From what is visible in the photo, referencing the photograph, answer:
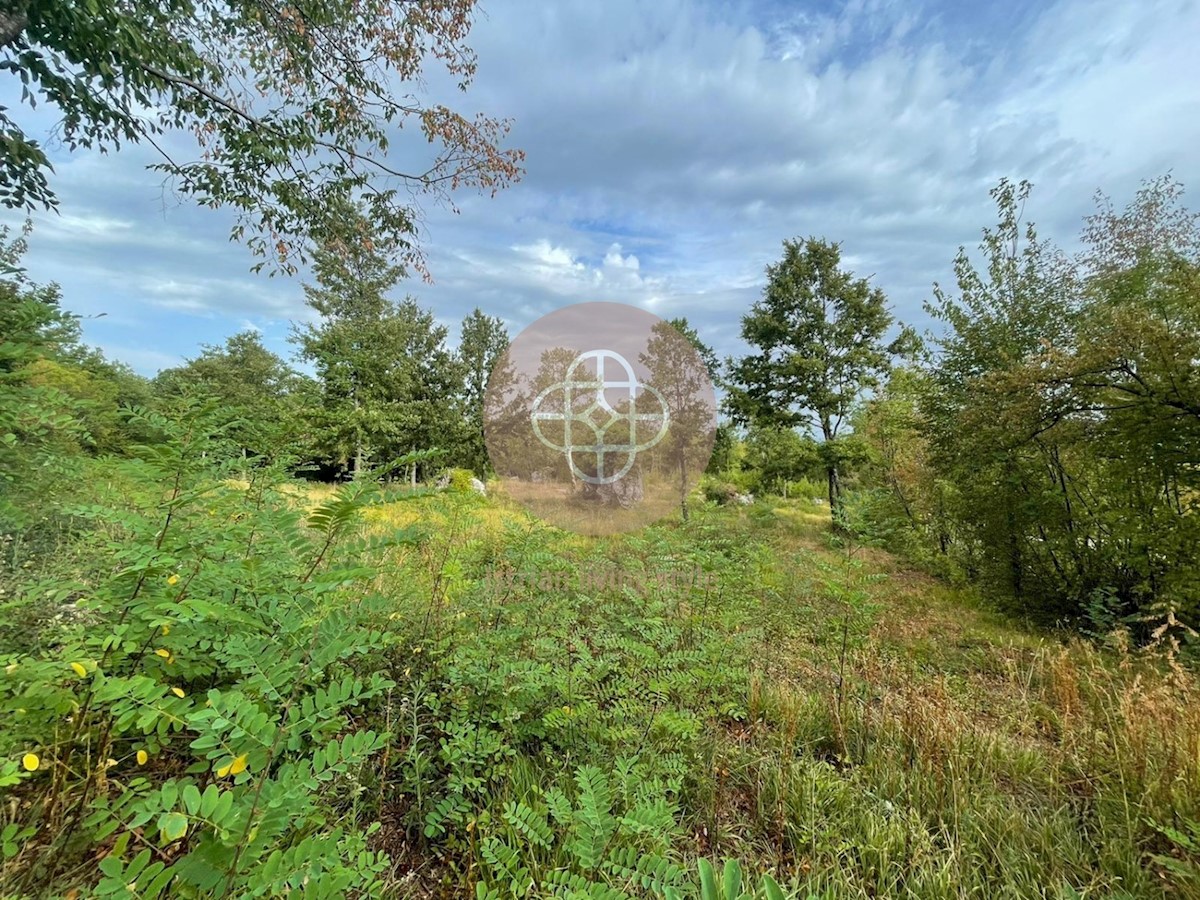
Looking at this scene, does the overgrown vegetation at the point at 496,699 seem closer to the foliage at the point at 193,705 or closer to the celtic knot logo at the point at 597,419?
the foliage at the point at 193,705

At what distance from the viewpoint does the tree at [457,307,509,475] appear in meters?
17.2

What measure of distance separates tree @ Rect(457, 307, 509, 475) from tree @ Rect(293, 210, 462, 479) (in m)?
0.56

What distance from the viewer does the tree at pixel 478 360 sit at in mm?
17250

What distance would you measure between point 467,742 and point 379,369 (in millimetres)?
15523

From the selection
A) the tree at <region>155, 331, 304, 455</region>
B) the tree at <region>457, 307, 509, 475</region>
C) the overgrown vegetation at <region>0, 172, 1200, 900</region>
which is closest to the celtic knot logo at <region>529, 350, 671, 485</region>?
the overgrown vegetation at <region>0, 172, 1200, 900</region>

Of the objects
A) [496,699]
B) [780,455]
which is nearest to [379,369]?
[780,455]

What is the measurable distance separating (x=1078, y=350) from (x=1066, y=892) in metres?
5.02

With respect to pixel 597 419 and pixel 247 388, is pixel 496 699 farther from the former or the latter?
pixel 247 388

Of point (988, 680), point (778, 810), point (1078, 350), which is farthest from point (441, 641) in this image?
point (1078, 350)

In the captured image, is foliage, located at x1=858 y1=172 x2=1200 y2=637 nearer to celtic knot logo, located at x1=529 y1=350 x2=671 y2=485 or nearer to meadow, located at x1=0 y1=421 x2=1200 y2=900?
meadow, located at x1=0 y1=421 x2=1200 y2=900

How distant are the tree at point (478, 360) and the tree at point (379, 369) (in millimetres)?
556

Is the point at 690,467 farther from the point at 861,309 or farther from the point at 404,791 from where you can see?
the point at 404,791

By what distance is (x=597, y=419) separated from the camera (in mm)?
7781

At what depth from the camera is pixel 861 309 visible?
1151cm
